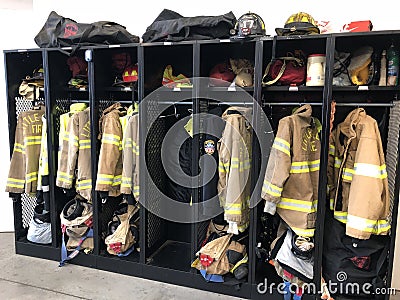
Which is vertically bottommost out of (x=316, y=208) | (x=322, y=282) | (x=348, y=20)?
(x=322, y=282)

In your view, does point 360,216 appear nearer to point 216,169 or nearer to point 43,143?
point 216,169

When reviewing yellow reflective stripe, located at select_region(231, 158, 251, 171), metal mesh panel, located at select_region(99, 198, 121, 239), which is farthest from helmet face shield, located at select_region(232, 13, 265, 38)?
metal mesh panel, located at select_region(99, 198, 121, 239)

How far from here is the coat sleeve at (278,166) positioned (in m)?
2.36

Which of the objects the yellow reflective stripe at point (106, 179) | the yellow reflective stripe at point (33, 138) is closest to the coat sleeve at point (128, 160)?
the yellow reflective stripe at point (106, 179)

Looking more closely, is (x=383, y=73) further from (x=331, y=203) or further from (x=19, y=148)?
(x=19, y=148)

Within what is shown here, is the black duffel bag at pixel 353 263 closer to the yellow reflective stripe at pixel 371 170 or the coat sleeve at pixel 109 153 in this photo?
the yellow reflective stripe at pixel 371 170

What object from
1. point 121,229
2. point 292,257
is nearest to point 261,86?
point 292,257

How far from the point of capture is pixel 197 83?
8.70ft

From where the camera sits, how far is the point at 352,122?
7.86ft

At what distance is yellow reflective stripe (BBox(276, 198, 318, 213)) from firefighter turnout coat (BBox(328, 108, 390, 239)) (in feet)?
0.60

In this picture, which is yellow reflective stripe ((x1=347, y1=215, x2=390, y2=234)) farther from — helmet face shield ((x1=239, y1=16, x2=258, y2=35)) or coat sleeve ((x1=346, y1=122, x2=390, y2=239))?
helmet face shield ((x1=239, y1=16, x2=258, y2=35))

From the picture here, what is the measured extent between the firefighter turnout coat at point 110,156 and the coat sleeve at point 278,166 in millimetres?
1266

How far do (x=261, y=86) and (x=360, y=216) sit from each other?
1.10 metres

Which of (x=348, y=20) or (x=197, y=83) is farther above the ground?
(x=348, y=20)
